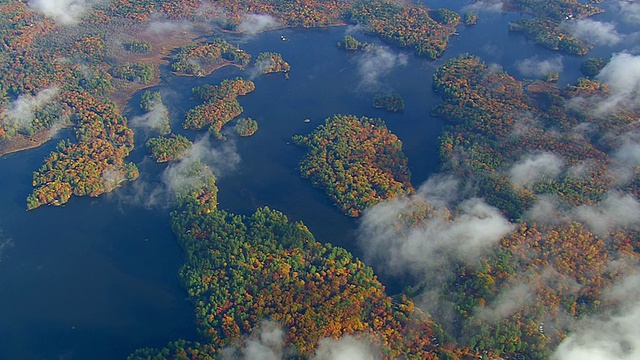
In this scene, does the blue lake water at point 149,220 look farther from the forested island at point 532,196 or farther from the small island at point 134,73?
the forested island at point 532,196

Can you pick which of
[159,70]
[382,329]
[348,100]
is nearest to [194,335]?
[382,329]

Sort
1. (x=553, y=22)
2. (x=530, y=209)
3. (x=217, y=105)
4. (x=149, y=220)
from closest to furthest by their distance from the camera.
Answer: (x=530, y=209)
(x=149, y=220)
(x=217, y=105)
(x=553, y=22)

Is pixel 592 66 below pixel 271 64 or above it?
above

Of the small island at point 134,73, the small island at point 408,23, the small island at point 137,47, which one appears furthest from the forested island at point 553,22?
the small island at point 137,47

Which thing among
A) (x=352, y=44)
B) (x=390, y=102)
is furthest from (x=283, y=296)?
(x=352, y=44)

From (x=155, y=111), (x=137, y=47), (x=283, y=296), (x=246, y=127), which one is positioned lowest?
(x=155, y=111)

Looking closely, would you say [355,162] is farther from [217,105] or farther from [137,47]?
[137,47]

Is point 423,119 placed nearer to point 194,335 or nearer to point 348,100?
point 348,100

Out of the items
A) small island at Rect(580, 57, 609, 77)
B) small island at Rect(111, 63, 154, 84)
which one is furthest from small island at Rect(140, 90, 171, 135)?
small island at Rect(580, 57, 609, 77)
